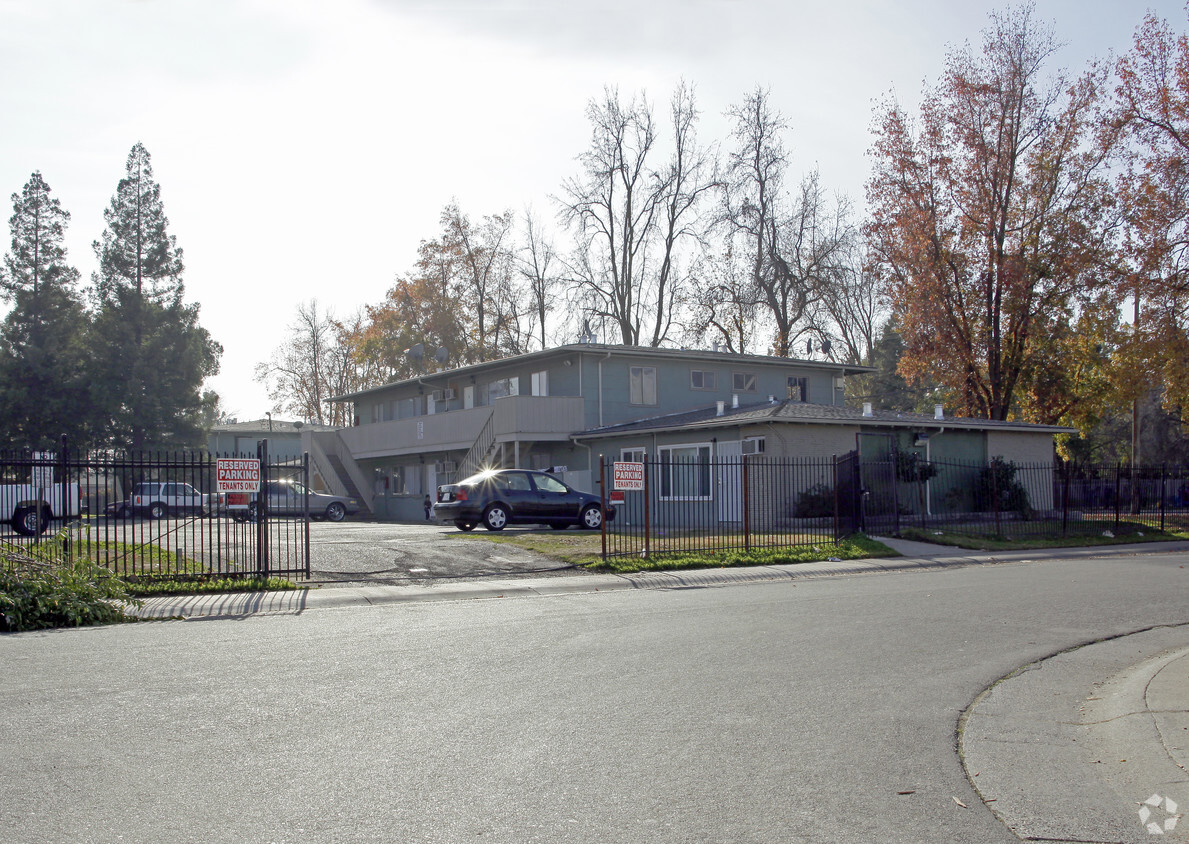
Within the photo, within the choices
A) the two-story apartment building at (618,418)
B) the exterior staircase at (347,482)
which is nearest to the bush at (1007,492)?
the two-story apartment building at (618,418)

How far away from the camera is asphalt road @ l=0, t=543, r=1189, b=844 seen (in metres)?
4.66

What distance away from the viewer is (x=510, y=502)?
2428 cm

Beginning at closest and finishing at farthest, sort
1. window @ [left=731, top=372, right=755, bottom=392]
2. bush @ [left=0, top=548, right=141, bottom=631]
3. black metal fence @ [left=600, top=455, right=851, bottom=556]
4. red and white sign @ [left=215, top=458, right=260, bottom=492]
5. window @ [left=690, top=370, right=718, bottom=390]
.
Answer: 1. bush @ [left=0, top=548, right=141, bottom=631]
2. red and white sign @ [left=215, top=458, right=260, bottom=492]
3. black metal fence @ [left=600, top=455, right=851, bottom=556]
4. window @ [left=690, top=370, right=718, bottom=390]
5. window @ [left=731, top=372, right=755, bottom=392]

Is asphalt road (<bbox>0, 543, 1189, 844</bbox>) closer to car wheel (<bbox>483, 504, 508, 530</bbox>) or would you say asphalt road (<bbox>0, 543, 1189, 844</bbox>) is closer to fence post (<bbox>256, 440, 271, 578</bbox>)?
fence post (<bbox>256, 440, 271, 578</bbox>)

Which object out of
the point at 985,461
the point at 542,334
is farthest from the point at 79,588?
the point at 542,334

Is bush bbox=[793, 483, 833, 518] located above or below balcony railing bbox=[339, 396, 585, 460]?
below

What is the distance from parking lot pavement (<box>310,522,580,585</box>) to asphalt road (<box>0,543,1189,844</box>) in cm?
422

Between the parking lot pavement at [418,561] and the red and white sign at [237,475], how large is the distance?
5.97 feet

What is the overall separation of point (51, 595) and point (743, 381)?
28.2 meters

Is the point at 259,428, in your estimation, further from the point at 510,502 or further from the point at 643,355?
the point at 510,502

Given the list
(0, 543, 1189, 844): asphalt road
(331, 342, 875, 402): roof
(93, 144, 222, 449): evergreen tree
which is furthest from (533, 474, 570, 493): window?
(93, 144, 222, 449): evergreen tree

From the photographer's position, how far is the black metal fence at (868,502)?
70.6ft

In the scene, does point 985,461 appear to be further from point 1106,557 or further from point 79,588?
point 79,588

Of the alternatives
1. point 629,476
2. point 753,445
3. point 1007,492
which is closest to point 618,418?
point 753,445
